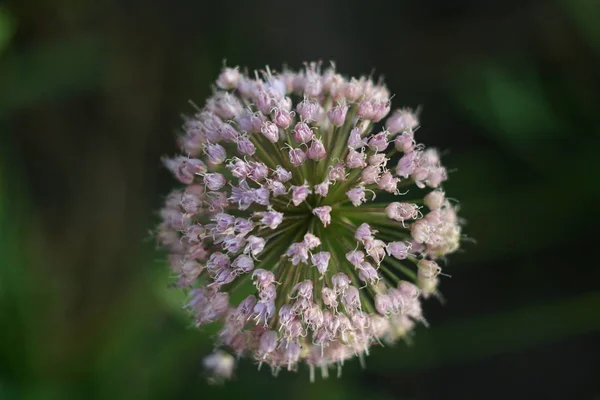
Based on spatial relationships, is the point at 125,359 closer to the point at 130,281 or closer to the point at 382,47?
the point at 130,281

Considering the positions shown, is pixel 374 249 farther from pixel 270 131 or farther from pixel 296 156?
pixel 270 131

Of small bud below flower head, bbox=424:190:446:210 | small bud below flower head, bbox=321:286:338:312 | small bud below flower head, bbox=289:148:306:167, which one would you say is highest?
small bud below flower head, bbox=424:190:446:210

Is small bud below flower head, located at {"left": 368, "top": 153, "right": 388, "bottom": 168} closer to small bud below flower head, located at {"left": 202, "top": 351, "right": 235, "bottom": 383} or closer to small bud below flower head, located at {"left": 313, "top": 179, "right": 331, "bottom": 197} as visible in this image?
small bud below flower head, located at {"left": 313, "top": 179, "right": 331, "bottom": 197}

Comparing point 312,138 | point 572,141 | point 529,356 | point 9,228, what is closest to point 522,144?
point 572,141

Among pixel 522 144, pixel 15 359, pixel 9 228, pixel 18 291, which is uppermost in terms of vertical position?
pixel 522 144

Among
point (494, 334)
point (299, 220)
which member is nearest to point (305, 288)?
point (299, 220)

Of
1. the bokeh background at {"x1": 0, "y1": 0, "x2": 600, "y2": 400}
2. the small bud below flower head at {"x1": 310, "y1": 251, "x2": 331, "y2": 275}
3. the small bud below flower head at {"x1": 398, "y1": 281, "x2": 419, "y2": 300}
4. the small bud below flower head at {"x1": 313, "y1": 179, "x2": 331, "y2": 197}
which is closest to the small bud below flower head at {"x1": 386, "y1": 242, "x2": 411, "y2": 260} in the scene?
the small bud below flower head at {"x1": 398, "y1": 281, "x2": 419, "y2": 300}
